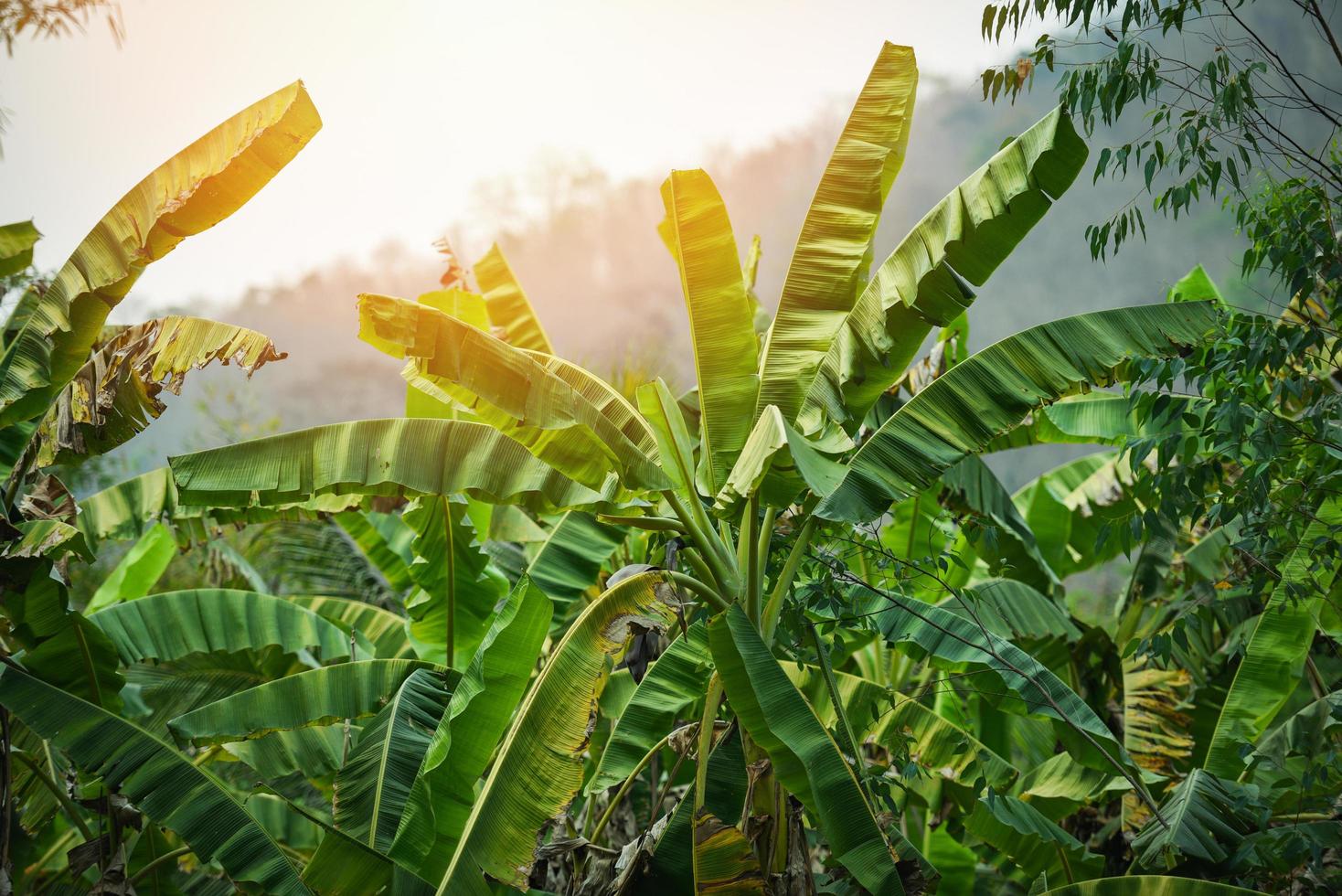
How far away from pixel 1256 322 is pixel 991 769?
206 cm

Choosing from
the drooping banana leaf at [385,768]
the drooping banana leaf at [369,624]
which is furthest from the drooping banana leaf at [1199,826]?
the drooping banana leaf at [369,624]

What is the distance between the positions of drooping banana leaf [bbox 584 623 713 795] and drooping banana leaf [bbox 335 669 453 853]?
0.65m

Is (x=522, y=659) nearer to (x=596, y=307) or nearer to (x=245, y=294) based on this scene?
(x=596, y=307)

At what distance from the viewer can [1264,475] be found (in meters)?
2.76

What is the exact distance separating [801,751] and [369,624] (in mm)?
3455

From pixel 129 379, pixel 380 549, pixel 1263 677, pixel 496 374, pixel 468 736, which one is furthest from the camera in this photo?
pixel 380 549

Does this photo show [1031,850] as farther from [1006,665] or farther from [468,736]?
[468,736]

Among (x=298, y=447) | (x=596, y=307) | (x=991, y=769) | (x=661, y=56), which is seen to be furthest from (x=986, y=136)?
(x=298, y=447)

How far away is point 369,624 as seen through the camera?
5.45 meters

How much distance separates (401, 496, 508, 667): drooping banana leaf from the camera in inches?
166

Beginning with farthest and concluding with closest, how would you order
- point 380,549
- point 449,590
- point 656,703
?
point 380,549, point 449,590, point 656,703

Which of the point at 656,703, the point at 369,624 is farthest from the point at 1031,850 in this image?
the point at 369,624

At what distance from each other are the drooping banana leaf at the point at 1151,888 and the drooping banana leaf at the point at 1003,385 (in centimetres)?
→ 147

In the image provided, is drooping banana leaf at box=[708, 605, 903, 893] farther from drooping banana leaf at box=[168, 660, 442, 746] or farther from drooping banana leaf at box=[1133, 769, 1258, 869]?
drooping banana leaf at box=[168, 660, 442, 746]
